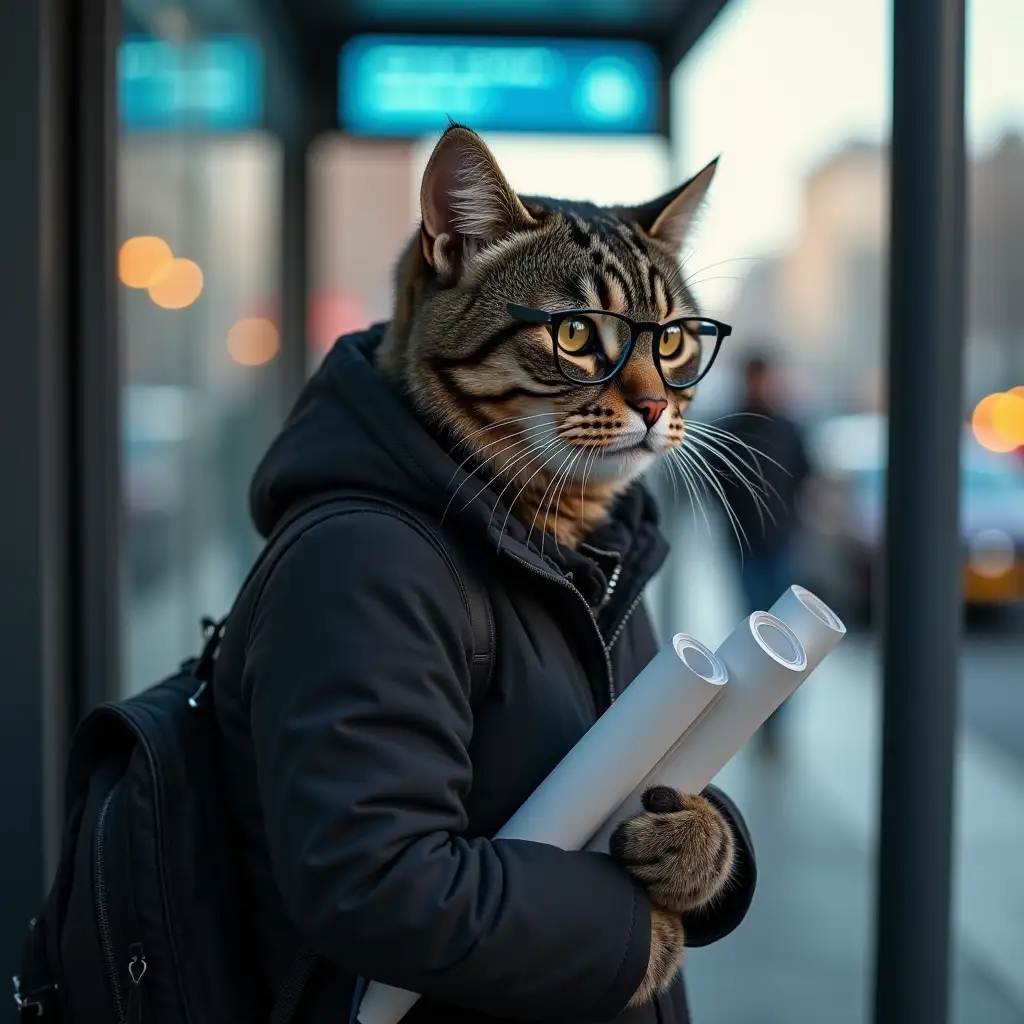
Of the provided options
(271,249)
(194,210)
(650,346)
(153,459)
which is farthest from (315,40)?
(650,346)

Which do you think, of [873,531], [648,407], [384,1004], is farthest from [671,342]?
[873,531]

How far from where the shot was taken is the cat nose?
1.66m

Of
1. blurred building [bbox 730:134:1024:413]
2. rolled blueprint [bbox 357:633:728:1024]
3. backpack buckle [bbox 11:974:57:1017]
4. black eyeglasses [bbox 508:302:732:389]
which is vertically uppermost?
blurred building [bbox 730:134:1024:413]

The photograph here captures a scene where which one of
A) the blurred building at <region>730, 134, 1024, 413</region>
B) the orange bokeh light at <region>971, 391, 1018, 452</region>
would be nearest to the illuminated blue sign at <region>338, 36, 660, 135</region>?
the orange bokeh light at <region>971, 391, 1018, 452</region>

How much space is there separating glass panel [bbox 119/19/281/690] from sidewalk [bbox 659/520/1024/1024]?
2.25m

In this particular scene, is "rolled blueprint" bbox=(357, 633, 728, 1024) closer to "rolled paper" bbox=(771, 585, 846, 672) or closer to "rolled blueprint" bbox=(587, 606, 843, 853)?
"rolled blueprint" bbox=(587, 606, 843, 853)

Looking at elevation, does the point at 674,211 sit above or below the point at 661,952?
above

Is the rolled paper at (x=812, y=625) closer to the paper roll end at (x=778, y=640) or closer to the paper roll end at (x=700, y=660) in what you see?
the paper roll end at (x=778, y=640)

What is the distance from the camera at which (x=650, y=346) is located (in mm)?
1685

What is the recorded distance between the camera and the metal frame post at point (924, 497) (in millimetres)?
2102

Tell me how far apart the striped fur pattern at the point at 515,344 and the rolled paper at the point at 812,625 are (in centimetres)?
29

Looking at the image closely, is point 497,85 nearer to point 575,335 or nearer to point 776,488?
point 776,488

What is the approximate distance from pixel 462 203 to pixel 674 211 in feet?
1.37

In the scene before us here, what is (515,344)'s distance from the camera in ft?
5.38
